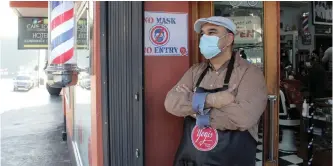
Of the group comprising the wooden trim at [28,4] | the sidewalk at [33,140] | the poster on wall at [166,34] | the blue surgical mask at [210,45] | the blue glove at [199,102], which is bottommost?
the sidewalk at [33,140]

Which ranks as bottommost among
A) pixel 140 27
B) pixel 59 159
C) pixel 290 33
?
pixel 59 159

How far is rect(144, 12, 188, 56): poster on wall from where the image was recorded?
8.77ft

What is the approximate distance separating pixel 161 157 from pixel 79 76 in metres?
1.71

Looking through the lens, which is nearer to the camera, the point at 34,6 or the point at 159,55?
the point at 159,55

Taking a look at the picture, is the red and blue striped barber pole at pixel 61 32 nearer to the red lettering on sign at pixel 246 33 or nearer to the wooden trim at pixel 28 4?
the red lettering on sign at pixel 246 33

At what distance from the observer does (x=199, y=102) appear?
211cm

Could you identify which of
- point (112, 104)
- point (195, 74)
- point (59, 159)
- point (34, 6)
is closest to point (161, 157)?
point (112, 104)

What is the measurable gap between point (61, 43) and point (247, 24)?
5.50ft

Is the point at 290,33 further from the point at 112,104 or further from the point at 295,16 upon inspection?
the point at 112,104

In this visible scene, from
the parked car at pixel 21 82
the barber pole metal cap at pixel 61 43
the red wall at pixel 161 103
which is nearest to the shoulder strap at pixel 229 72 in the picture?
the red wall at pixel 161 103

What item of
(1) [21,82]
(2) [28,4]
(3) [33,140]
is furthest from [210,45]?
(1) [21,82]

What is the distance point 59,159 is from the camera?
5719mm

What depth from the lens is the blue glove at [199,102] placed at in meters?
2.10

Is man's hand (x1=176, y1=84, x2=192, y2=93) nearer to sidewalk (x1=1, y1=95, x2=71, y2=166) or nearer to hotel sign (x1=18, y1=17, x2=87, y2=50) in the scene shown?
sidewalk (x1=1, y1=95, x2=71, y2=166)
